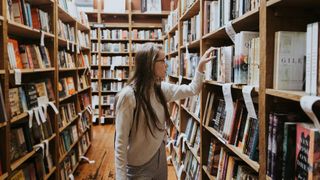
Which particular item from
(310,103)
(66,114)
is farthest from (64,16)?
(310,103)

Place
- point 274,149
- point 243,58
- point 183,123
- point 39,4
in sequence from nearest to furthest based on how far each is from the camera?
point 274,149
point 243,58
point 39,4
point 183,123

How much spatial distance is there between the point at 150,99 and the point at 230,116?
1.64ft

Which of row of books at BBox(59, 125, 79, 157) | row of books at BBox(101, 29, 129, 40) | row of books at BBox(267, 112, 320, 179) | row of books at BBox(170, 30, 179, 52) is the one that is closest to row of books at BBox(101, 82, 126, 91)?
row of books at BBox(101, 29, 129, 40)

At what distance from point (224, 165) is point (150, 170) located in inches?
18.0

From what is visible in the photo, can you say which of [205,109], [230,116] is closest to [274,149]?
[230,116]

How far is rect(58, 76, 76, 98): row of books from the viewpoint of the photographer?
320cm

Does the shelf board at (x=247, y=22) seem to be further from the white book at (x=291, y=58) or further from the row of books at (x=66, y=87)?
the row of books at (x=66, y=87)

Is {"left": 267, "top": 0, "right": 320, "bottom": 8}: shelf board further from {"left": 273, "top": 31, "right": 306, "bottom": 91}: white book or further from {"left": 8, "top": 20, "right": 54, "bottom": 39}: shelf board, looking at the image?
{"left": 8, "top": 20, "right": 54, "bottom": 39}: shelf board

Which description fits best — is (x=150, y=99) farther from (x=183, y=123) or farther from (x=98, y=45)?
(x=98, y=45)

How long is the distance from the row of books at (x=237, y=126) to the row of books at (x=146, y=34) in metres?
5.10

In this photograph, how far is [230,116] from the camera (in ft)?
5.49

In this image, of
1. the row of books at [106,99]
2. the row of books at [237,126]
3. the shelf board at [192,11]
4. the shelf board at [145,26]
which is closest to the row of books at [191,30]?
the shelf board at [192,11]

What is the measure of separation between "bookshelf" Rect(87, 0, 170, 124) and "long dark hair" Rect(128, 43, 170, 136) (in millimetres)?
5169

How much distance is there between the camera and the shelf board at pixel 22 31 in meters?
1.97
